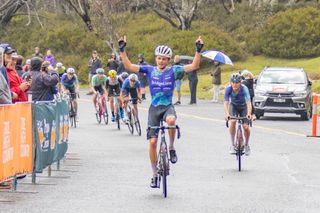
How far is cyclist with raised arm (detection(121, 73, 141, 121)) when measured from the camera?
2417 centimetres

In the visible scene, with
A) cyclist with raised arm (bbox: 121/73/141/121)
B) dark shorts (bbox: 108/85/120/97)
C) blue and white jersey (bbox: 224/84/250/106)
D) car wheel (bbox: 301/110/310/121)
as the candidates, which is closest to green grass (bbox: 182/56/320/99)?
car wheel (bbox: 301/110/310/121)

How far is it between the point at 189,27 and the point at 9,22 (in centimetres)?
1447

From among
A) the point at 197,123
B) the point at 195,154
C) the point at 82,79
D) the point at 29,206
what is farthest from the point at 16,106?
the point at 82,79

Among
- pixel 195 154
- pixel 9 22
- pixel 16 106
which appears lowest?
pixel 195 154

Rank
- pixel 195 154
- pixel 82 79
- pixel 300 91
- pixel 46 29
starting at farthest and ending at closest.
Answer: pixel 46 29, pixel 82 79, pixel 300 91, pixel 195 154

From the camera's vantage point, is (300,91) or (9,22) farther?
(9,22)

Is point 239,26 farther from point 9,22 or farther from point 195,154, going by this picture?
point 195,154

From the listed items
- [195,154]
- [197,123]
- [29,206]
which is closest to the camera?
[29,206]

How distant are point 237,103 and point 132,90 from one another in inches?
288

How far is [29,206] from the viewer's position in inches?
467

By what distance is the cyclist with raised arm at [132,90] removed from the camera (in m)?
24.2

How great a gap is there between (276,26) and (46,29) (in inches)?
643

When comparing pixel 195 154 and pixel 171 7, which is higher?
pixel 171 7

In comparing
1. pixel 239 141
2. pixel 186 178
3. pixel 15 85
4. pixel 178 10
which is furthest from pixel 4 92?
pixel 178 10
